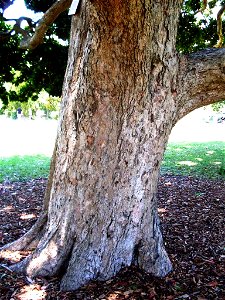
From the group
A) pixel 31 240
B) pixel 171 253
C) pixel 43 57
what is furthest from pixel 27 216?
pixel 43 57

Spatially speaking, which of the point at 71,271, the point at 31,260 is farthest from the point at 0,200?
the point at 71,271

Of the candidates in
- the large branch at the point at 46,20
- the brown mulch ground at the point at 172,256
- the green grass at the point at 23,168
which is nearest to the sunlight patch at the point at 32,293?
the brown mulch ground at the point at 172,256

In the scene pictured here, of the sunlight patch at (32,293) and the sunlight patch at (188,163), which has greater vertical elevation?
the sunlight patch at (188,163)

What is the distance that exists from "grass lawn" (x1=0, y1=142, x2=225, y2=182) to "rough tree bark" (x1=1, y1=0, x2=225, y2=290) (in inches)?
224

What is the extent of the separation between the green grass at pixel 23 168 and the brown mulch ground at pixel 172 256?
1966mm

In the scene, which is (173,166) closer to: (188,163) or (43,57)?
(188,163)

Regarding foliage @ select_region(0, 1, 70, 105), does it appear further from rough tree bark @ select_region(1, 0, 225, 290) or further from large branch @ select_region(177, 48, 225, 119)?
large branch @ select_region(177, 48, 225, 119)

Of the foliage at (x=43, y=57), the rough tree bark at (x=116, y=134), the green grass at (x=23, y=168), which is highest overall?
the foliage at (x=43, y=57)

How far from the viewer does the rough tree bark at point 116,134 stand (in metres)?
2.80

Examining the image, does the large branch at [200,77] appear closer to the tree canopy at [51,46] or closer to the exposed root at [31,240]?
the exposed root at [31,240]

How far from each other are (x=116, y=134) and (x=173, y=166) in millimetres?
7725

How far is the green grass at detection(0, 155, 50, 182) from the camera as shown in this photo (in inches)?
351

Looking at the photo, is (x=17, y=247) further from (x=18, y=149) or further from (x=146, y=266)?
(x=18, y=149)

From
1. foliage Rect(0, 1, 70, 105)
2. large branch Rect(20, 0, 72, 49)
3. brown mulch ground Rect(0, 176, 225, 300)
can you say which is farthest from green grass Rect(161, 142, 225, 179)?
large branch Rect(20, 0, 72, 49)
